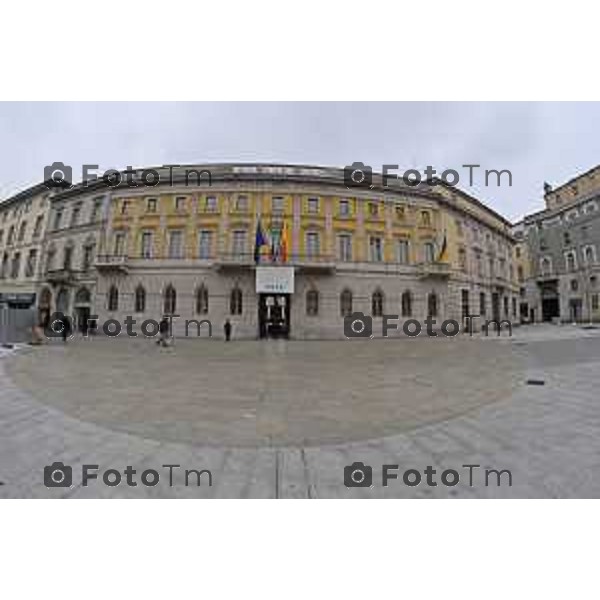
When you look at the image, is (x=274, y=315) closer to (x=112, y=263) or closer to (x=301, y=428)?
(x=112, y=263)

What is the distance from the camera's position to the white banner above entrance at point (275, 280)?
2114 cm

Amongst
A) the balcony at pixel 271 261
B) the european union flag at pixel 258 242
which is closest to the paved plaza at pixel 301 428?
the european union flag at pixel 258 242

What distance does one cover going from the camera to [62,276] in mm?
24500

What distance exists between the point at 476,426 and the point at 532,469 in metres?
1.32

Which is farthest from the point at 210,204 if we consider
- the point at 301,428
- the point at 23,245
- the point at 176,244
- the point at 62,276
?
the point at 301,428

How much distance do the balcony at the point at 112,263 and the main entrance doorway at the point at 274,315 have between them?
10401mm

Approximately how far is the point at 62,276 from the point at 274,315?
17.8 m

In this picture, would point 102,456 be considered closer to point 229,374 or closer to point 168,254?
point 229,374

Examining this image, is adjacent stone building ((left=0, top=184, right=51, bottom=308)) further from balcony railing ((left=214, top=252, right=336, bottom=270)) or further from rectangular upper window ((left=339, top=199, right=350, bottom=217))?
rectangular upper window ((left=339, top=199, right=350, bottom=217))

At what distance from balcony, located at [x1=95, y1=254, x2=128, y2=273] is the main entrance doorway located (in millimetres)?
10401

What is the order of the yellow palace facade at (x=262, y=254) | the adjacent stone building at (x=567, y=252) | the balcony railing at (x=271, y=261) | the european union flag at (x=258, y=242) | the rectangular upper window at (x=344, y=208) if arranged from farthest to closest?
the adjacent stone building at (x=567, y=252)
the rectangular upper window at (x=344, y=208)
the yellow palace facade at (x=262, y=254)
the balcony railing at (x=271, y=261)
the european union flag at (x=258, y=242)

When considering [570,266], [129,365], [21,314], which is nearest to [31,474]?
[129,365]

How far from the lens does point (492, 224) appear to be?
3206cm

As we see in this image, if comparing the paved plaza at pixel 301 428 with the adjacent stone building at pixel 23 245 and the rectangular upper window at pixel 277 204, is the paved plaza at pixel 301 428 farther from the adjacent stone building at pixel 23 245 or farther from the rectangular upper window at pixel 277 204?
the adjacent stone building at pixel 23 245
